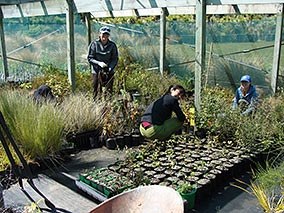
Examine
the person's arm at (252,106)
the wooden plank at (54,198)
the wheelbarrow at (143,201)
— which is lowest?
the wooden plank at (54,198)

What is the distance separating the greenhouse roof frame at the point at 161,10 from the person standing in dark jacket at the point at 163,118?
1.86 ft

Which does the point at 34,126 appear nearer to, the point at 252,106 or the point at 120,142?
the point at 120,142

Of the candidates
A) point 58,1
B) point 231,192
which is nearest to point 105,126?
point 231,192

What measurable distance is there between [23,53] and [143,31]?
137 inches

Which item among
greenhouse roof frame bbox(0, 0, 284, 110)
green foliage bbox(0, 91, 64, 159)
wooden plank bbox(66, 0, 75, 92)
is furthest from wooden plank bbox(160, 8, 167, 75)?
green foliage bbox(0, 91, 64, 159)

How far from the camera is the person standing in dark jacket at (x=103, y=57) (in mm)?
6812

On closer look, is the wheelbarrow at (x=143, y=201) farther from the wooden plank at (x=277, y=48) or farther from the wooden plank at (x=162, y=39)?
the wooden plank at (x=162, y=39)

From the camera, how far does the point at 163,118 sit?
5090mm

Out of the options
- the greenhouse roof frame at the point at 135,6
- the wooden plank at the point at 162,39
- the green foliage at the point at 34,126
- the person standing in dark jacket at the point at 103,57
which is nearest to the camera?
the green foliage at the point at 34,126

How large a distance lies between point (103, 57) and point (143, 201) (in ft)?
16.8

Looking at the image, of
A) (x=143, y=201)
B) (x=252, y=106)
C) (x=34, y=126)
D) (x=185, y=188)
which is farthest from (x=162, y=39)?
(x=143, y=201)

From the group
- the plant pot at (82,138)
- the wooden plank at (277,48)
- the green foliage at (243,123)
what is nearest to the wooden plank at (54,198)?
the plant pot at (82,138)

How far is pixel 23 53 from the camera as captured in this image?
10523mm

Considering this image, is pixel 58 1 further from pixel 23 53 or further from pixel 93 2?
pixel 23 53
